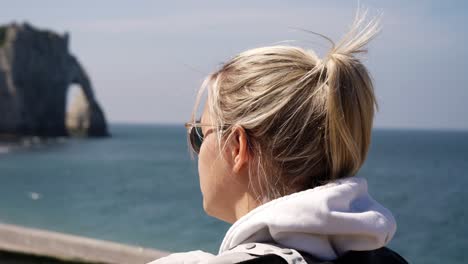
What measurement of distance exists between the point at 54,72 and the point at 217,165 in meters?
80.0

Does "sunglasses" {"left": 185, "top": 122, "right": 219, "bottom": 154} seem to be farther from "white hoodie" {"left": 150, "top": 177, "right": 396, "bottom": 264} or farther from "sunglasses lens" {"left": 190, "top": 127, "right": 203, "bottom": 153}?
"white hoodie" {"left": 150, "top": 177, "right": 396, "bottom": 264}

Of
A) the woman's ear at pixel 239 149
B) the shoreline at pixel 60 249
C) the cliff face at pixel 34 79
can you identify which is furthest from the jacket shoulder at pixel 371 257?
the cliff face at pixel 34 79

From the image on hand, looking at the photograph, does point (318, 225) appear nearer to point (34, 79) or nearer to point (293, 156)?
point (293, 156)

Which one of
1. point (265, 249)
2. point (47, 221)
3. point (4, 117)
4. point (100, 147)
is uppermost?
point (265, 249)

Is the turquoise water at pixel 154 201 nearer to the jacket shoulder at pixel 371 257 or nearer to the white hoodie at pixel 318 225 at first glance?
the jacket shoulder at pixel 371 257

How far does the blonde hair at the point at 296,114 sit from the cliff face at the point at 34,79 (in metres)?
74.6

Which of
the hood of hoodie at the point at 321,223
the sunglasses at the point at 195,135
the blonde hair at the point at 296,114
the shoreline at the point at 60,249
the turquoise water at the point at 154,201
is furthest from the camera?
the turquoise water at the point at 154,201

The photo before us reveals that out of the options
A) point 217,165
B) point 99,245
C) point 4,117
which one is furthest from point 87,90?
point 217,165

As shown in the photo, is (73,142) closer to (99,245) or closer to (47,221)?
(47,221)

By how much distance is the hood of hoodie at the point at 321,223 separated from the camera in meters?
1.14

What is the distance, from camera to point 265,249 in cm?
112

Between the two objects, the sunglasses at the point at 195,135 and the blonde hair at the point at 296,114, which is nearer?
the blonde hair at the point at 296,114

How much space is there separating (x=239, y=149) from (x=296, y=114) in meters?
0.15

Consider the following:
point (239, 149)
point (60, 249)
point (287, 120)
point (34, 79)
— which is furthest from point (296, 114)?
point (34, 79)
